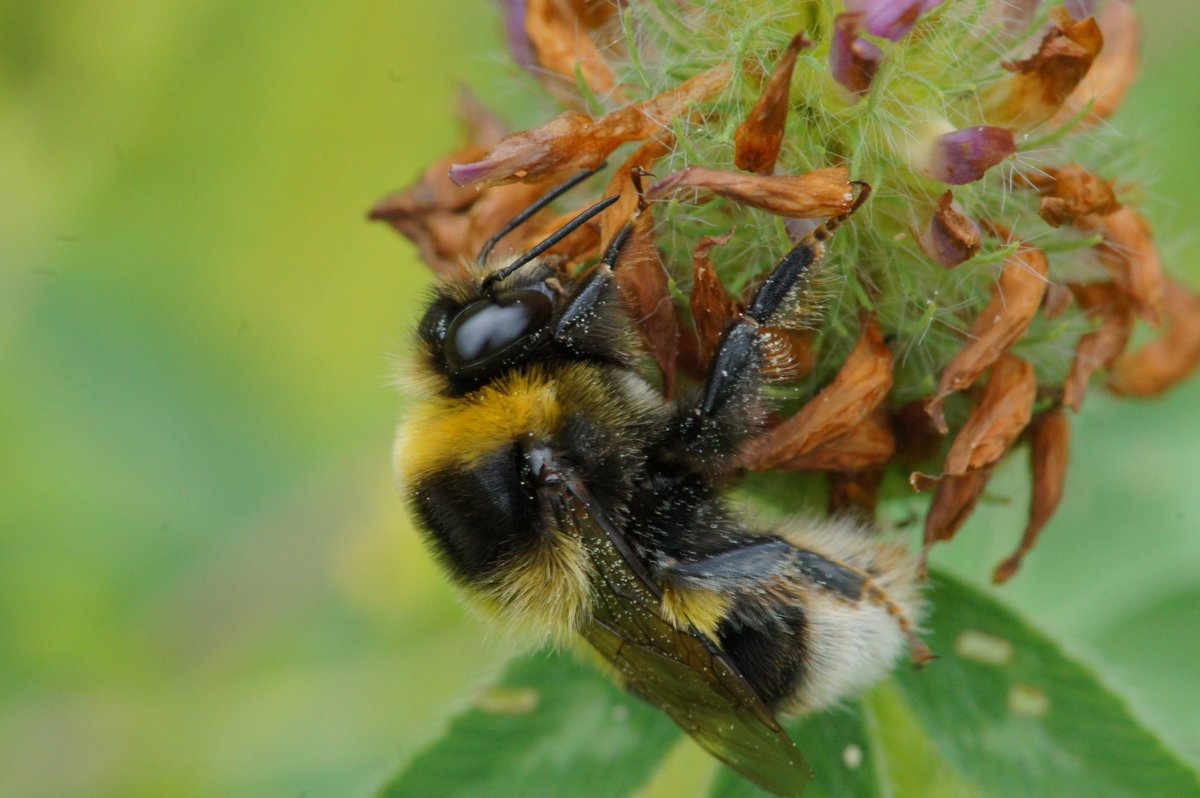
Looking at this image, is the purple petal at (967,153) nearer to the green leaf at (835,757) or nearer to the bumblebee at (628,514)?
the bumblebee at (628,514)

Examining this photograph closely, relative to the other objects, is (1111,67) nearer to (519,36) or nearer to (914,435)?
(914,435)

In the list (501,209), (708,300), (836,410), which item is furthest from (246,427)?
(836,410)

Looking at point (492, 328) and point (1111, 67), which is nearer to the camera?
point (492, 328)

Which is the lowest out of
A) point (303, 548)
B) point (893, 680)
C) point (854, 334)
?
point (893, 680)

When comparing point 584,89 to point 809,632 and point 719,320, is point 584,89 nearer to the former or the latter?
point 719,320

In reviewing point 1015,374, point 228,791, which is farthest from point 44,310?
point 1015,374

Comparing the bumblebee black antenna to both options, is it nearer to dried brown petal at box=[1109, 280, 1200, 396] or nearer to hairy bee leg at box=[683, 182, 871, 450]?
hairy bee leg at box=[683, 182, 871, 450]

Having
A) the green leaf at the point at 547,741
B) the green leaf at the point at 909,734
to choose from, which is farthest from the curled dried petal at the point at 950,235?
the green leaf at the point at 547,741
